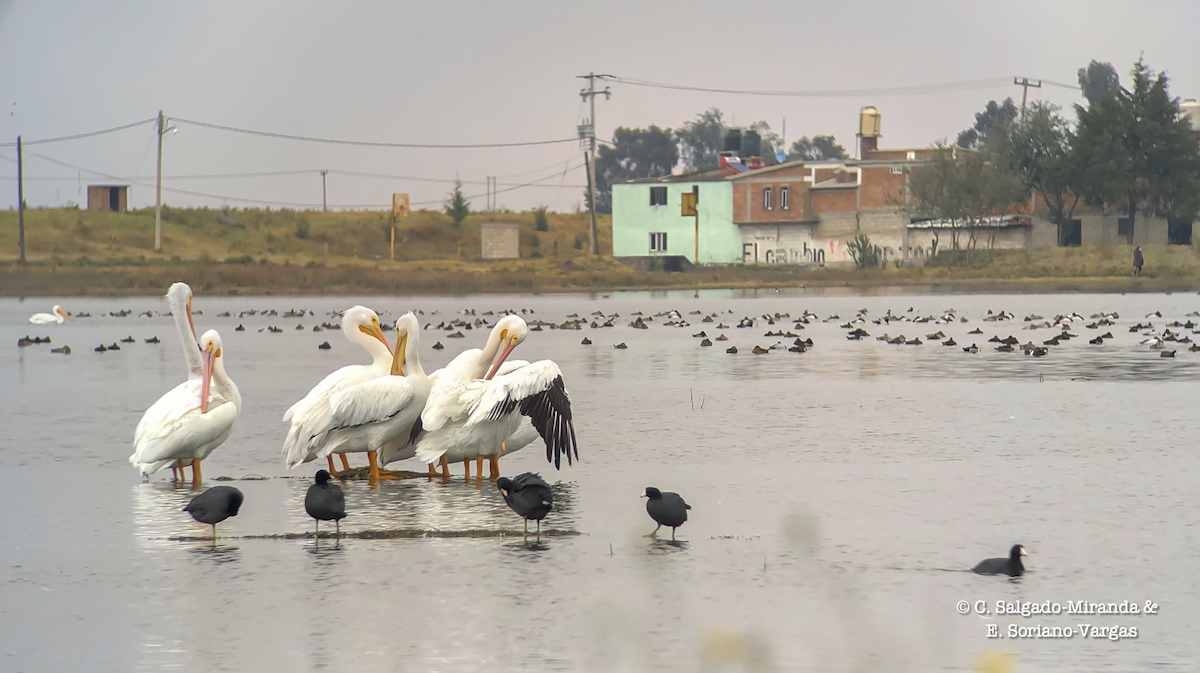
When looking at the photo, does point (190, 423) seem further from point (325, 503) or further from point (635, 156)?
point (635, 156)

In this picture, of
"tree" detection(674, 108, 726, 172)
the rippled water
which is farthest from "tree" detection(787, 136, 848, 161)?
the rippled water

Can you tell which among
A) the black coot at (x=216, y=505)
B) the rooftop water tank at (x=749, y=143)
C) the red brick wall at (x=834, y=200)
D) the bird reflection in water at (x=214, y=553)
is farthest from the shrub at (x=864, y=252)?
the bird reflection in water at (x=214, y=553)

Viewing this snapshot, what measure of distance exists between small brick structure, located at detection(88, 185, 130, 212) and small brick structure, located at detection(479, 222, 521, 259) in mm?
25062

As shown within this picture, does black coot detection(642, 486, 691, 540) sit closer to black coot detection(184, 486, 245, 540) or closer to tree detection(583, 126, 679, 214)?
black coot detection(184, 486, 245, 540)

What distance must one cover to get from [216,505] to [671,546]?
2.66 m

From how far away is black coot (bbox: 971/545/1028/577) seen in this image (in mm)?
7160

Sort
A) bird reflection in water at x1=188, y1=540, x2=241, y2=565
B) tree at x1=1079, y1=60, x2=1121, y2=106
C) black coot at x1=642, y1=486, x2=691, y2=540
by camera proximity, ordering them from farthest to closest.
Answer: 1. tree at x1=1079, y1=60, x2=1121, y2=106
2. black coot at x1=642, y1=486, x2=691, y2=540
3. bird reflection in water at x1=188, y1=540, x2=241, y2=565

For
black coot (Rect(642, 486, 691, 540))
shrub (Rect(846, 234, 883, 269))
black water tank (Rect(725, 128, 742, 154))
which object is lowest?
black coot (Rect(642, 486, 691, 540))

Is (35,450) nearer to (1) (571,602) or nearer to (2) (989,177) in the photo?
(1) (571,602)

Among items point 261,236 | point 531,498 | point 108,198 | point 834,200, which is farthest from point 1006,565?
point 108,198

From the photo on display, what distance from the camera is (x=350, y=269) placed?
2527 inches

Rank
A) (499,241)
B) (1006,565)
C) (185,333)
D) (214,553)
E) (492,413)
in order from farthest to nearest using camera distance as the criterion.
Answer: (499,241) < (185,333) < (492,413) < (214,553) < (1006,565)

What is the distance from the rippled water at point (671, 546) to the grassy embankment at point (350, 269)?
142 feet

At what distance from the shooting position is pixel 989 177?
72.9 m
